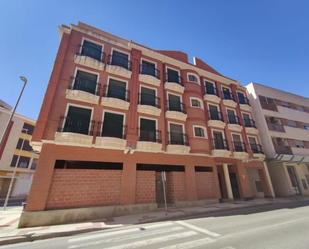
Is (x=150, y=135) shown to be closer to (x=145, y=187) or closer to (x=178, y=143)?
(x=178, y=143)

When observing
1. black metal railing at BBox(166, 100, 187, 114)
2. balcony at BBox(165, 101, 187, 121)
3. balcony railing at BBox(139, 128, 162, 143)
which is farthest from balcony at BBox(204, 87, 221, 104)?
balcony railing at BBox(139, 128, 162, 143)

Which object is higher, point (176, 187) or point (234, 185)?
point (234, 185)

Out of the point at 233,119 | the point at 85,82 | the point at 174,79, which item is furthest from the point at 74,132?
the point at 233,119

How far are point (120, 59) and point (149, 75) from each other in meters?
3.13

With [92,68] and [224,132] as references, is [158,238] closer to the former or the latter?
[92,68]

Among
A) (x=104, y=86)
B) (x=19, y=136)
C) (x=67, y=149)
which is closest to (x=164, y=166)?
(x=67, y=149)

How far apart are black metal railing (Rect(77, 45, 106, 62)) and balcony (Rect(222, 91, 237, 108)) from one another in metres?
14.9

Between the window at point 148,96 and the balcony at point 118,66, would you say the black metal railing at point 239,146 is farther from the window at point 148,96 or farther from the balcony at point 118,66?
the balcony at point 118,66

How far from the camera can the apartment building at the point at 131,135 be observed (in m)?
10.7

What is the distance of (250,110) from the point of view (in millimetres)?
22688

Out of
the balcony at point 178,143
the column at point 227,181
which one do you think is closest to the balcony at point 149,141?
the balcony at point 178,143

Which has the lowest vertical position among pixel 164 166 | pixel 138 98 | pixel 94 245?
pixel 94 245

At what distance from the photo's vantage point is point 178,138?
51.6 feet

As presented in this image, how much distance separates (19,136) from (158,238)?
34.5 m
